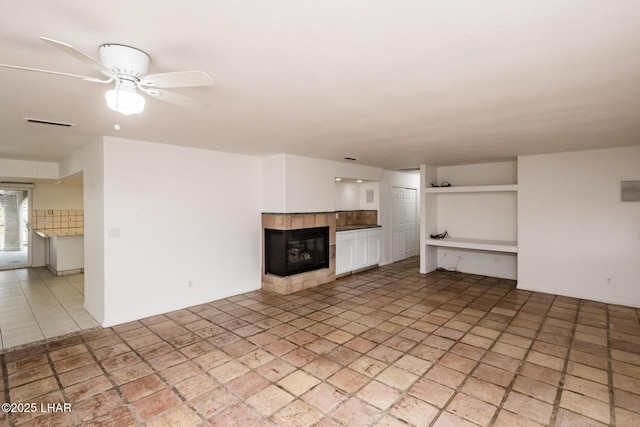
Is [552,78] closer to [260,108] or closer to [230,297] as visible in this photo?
[260,108]

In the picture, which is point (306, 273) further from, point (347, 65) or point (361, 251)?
point (347, 65)

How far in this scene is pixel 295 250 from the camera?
5.59 metres

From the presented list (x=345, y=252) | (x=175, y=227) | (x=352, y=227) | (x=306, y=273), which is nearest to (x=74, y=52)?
(x=175, y=227)

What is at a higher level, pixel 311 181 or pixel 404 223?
pixel 311 181

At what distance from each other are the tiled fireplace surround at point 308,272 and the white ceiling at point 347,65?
1.90 meters

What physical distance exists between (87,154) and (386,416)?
489 centimetres

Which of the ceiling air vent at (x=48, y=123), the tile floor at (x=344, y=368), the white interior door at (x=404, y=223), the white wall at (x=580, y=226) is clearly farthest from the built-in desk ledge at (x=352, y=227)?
the ceiling air vent at (x=48, y=123)

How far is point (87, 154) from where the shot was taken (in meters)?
4.38

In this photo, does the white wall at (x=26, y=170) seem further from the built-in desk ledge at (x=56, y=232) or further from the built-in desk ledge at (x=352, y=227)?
the built-in desk ledge at (x=352, y=227)

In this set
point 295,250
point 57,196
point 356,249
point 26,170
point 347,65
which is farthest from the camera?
point 57,196

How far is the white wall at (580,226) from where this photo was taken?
4.70 m

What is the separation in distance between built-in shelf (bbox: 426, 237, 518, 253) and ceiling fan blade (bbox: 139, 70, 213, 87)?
5.65 meters

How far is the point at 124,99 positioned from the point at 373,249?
614 cm

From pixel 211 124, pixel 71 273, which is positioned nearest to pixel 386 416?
pixel 211 124
